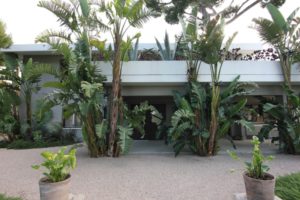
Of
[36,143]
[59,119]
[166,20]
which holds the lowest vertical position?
[36,143]

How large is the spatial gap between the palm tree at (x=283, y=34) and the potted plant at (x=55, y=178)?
25.6ft

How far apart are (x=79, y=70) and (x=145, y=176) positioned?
12.5 feet

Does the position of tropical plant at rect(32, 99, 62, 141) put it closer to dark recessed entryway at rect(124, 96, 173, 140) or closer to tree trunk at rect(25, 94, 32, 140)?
tree trunk at rect(25, 94, 32, 140)

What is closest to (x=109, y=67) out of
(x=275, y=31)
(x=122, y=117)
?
(x=122, y=117)

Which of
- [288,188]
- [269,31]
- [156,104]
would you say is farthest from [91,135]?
[269,31]

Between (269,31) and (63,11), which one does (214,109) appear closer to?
(269,31)

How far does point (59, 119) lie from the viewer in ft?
41.1

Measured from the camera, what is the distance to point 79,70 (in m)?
8.06

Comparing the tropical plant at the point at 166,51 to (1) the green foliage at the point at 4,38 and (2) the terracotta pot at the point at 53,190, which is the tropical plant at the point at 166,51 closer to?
(2) the terracotta pot at the point at 53,190

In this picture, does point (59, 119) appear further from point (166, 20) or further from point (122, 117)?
point (166, 20)

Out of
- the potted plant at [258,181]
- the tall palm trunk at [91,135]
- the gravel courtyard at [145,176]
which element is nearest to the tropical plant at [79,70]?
the tall palm trunk at [91,135]

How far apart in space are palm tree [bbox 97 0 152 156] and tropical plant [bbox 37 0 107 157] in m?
0.35

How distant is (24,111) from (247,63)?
10.1 meters

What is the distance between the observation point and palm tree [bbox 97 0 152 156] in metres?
7.73
